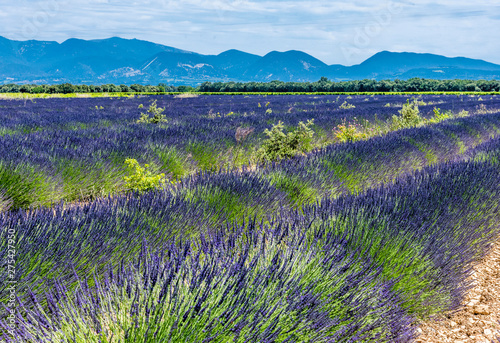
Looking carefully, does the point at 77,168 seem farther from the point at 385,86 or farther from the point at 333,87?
the point at 333,87

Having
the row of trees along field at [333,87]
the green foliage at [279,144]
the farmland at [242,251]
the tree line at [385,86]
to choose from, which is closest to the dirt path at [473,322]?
the farmland at [242,251]

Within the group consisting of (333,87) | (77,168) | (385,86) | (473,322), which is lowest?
(473,322)

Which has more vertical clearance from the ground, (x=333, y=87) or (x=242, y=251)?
(x=333, y=87)

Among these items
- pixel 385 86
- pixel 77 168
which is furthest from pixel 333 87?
pixel 77 168

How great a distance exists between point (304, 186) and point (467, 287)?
1835 mm

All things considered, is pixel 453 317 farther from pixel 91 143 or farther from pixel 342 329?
pixel 91 143

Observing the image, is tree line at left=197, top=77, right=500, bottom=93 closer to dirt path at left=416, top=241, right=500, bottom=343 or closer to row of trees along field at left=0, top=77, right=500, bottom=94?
row of trees along field at left=0, top=77, right=500, bottom=94

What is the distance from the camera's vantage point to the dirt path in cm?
233

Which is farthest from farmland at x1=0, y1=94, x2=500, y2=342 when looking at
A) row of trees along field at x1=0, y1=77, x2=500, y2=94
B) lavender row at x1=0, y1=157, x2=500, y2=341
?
row of trees along field at x1=0, y1=77, x2=500, y2=94

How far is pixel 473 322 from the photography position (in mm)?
2500

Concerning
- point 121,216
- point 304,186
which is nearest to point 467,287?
point 304,186

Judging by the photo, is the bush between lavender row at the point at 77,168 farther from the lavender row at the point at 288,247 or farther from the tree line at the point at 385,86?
the tree line at the point at 385,86

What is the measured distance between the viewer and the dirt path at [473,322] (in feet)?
7.64

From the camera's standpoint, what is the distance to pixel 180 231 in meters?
2.75
